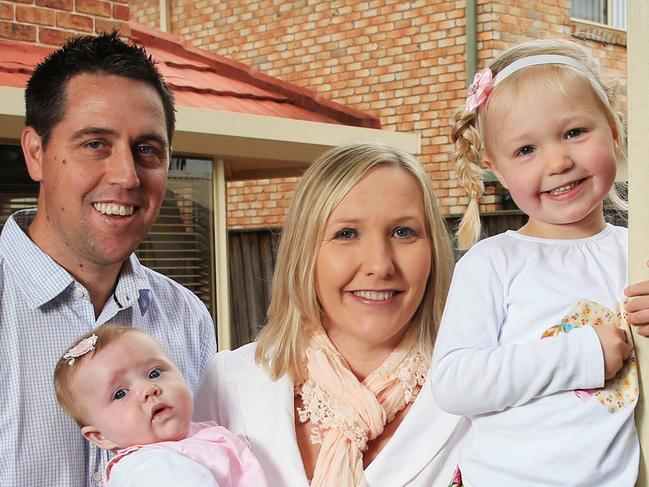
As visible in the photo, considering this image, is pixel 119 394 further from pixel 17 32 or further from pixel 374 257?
pixel 17 32

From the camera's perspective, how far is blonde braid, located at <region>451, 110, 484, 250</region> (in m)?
1.64

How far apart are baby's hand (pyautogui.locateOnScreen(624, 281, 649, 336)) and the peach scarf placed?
587 millimetres

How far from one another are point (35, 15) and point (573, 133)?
348cm

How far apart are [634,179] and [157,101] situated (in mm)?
1150

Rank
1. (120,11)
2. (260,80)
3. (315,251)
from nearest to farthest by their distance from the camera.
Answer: (315,251) < (120,11) < (260,80)

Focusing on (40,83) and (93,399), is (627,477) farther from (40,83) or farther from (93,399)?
(40,83)

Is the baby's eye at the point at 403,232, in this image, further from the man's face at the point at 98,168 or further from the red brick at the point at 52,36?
the red brick at the point at 52,36

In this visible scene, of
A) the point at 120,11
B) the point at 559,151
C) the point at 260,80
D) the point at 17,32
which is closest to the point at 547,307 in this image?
the point at 559,151

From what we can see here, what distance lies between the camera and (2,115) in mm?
3645

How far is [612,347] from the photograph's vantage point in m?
1.35

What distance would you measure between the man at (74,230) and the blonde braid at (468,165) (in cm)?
70

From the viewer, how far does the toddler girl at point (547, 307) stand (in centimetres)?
139

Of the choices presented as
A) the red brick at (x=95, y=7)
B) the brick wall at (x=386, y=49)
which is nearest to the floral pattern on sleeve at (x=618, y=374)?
the red brick at (x=95, y=7)

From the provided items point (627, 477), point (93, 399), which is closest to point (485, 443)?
point (627, 477)
